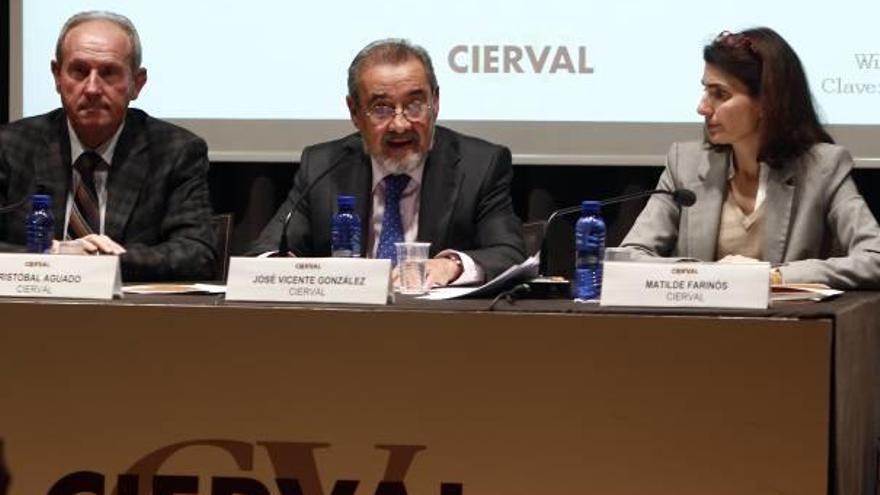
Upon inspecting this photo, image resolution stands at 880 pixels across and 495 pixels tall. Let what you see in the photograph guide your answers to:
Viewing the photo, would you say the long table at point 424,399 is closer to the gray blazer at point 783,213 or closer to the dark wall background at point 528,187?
the gray blazer at point 783,213

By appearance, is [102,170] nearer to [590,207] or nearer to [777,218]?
[590,207]

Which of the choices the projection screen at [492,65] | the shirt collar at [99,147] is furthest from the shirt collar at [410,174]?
the projection screen at [492,65]

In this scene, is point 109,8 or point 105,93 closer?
point 105,93

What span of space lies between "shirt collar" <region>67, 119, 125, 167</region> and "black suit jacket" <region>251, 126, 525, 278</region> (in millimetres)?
451

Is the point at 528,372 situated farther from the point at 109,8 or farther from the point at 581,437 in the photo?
the point at 109,8

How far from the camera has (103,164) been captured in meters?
3.73

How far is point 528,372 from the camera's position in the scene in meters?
2.29

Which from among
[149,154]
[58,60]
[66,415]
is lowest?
[66,415]

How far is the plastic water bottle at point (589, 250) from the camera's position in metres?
2.66

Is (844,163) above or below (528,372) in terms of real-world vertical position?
above

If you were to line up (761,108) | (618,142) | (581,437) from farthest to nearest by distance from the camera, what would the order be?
1. (618,142)
2. (761,108)
3. (581,437)

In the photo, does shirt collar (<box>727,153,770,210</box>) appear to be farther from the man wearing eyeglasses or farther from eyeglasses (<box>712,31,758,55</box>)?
the man wearing eyeglasses

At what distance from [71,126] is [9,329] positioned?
1427 millimetres

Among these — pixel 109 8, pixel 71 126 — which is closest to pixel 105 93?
pixel 71 126
